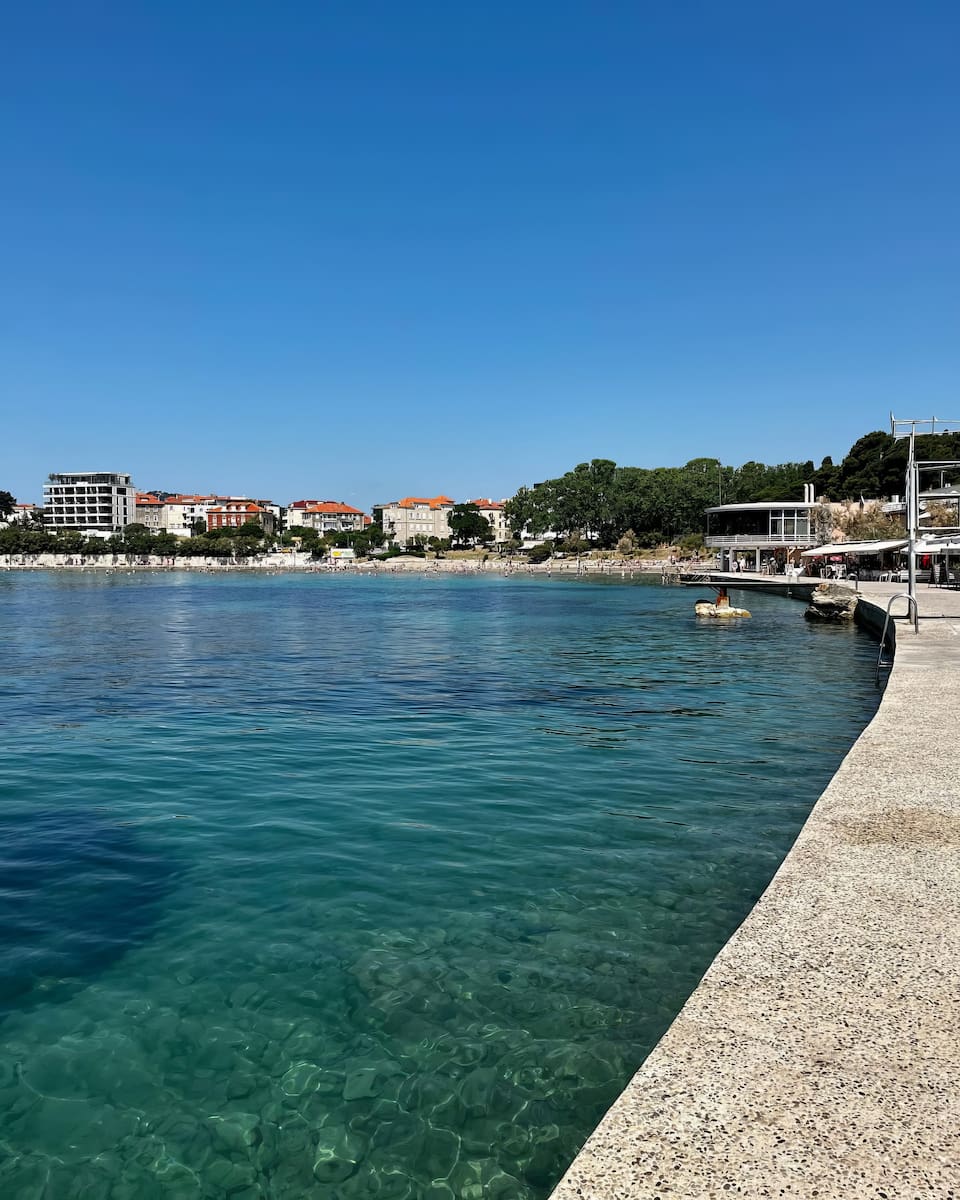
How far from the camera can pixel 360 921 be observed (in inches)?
289

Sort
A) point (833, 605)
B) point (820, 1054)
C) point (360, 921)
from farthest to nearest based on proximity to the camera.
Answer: point (833, 605)
point (360, 921)
point (820, 1054)

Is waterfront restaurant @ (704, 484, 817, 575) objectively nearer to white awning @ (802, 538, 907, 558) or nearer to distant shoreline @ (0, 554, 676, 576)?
white awning @ (802, 538, 907, 558)

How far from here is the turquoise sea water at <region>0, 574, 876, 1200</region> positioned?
4.68 m

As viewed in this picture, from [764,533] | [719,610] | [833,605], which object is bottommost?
[719,610]

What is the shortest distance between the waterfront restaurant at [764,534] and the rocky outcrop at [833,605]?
1851 inches

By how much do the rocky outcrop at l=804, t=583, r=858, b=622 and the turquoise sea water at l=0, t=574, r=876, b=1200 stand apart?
67.6ft

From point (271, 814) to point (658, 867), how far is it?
4.60 meters

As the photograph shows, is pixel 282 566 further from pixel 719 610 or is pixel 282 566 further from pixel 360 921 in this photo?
pixel 360 921

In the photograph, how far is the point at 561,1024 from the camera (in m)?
5.63

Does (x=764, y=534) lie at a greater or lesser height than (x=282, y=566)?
greater

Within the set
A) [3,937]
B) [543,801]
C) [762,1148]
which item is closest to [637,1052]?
[762,1148]

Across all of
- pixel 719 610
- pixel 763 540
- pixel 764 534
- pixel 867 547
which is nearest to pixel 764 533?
pixel 764 534

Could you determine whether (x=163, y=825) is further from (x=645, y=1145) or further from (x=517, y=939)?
(x=645, y=1145)

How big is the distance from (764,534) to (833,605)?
54597mm
